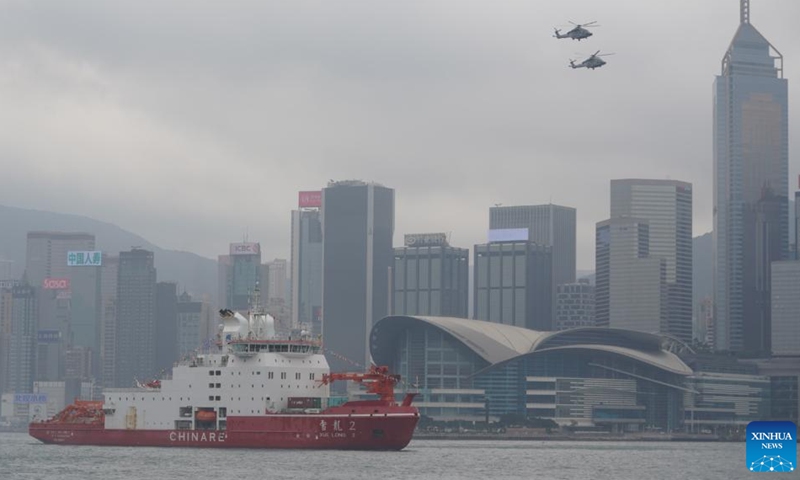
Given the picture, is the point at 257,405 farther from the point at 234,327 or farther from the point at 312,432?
the point at 234,327

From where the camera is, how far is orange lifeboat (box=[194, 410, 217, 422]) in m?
109

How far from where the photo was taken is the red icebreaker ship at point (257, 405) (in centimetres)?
10406

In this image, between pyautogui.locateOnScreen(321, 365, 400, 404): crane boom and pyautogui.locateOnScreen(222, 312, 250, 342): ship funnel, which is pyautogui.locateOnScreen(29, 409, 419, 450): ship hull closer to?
pyautogui.locateOnScreen(321, 365, 400, 404): crane boom

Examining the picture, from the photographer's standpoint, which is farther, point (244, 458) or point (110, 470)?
point (244, 458)

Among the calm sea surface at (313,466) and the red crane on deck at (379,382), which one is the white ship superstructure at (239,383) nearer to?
the red crane on deck at (379,382)

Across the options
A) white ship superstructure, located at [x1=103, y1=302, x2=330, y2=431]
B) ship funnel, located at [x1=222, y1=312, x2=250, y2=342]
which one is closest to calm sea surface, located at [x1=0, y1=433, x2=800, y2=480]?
white ship superstructure, located at [x1=103, y1=302, x2=330, y2=431]

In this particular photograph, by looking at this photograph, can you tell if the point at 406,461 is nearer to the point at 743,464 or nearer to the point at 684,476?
the point at 684,476

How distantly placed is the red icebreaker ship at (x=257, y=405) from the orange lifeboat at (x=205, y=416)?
8 cm

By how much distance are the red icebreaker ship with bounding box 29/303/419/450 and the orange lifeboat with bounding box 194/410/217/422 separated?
0.08 m

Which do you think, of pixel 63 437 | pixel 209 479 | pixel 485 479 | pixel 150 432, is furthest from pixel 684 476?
pixel 63 437

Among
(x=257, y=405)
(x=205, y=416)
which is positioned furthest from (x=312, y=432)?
(x=205, y=416)

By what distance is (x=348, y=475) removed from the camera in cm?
8431

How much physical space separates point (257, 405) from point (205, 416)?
4.81m

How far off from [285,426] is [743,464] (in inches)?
1629
